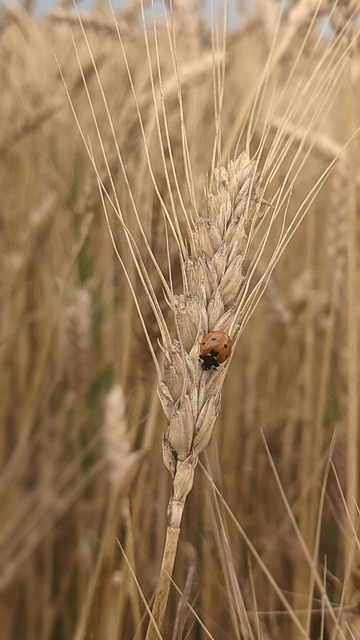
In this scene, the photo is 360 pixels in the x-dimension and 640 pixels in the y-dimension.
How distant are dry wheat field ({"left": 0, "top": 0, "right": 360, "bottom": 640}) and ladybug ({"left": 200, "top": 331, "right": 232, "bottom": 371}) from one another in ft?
0.04

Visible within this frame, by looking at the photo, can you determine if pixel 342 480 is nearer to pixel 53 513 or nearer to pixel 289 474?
pixel 289 474

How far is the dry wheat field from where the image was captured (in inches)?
15.3

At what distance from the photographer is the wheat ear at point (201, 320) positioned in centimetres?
33

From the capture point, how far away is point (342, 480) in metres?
0.87

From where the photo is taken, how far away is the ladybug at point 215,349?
1.10 ft

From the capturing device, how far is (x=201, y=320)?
1.17 ft

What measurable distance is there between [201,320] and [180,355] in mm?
21

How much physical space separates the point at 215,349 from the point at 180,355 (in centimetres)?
3

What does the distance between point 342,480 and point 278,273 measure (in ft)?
1.45

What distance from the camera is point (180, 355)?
0.36 m

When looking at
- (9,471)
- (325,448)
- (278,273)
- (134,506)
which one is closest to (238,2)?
(278,273)

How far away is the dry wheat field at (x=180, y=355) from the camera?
0.39 metres

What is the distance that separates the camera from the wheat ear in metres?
0.33

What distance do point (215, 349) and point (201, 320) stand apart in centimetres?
3
